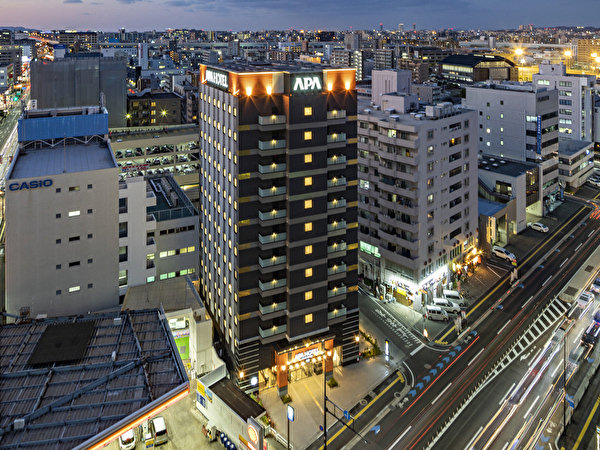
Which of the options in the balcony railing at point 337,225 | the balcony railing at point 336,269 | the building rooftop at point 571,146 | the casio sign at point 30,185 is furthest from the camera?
the building rooftop at point 571,146

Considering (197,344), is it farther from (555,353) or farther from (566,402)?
(555,353)

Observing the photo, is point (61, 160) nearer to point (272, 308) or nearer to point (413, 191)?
point (272, 308)

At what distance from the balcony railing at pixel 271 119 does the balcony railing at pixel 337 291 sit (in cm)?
2115

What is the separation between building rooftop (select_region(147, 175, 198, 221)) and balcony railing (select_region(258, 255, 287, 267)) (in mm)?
21149

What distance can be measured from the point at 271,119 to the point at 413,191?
27.8 meters

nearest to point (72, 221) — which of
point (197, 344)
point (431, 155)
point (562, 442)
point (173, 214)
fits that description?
point (173, 214)

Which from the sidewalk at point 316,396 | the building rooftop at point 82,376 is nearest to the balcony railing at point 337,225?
the sidewalk at point 316,396

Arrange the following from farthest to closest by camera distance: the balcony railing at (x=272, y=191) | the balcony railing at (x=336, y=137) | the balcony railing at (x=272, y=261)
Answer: the balcony railing at (x=336, y=137) < the balcony railing at (x=272, y=261) < the balcony railing at (x=272, y=191)

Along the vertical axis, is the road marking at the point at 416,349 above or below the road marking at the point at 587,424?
above

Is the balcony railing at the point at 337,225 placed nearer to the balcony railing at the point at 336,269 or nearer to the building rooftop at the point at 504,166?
the balcony railing at the point at 336,269

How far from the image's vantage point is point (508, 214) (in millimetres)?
93750

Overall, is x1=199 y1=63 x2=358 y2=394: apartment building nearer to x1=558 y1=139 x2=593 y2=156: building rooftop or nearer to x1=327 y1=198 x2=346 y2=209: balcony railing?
x1=327 y1=198 x2=346 y2=209: balcony railing

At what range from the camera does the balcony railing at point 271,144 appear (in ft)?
172

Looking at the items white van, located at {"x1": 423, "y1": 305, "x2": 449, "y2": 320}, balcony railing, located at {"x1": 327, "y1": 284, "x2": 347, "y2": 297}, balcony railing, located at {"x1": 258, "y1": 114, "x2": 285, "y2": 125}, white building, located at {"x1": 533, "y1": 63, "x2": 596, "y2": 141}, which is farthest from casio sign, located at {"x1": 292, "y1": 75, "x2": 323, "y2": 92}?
white building, located at {"x1": 533, "y1": 63, "x2": 596, "y2": 141}
